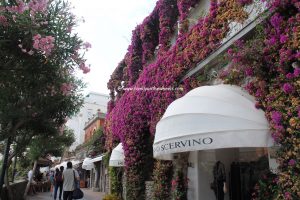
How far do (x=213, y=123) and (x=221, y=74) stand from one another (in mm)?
2319

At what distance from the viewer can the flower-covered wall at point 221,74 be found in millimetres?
6148

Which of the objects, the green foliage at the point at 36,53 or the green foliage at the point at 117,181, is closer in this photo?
the green foliage at the point at 36,53

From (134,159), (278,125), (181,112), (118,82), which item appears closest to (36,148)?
(118,82)

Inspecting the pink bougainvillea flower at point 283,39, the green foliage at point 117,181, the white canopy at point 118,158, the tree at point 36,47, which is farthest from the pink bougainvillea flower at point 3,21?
the green foliage at point 117,181

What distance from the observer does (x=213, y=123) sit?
641cm

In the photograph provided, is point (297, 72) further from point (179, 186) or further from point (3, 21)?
point (179, 186)

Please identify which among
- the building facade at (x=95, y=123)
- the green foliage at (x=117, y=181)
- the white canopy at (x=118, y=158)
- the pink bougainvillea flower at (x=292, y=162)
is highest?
the building facade at (x=95, y=123)

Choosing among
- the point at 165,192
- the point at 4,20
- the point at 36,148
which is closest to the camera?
the point at 4,20

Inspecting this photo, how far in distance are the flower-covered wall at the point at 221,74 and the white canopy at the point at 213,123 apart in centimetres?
28

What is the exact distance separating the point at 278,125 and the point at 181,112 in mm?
1861

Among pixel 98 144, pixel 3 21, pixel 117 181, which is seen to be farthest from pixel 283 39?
pixel 98 144

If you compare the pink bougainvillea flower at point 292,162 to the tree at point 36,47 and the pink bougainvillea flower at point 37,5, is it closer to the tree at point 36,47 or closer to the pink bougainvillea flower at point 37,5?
the tree at point 36,47

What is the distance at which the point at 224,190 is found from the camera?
904 centimetres

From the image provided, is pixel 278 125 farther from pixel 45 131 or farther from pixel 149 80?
pixel 45 131
